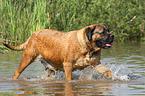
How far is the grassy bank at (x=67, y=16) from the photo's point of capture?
15.0 meters

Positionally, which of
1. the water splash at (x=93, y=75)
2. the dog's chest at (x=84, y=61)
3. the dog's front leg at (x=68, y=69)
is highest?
the dog's chest at (x=84, y=61)

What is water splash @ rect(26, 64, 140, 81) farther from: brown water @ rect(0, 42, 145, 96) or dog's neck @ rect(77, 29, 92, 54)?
dog's neck @ rect(77, 29, 92, 54)

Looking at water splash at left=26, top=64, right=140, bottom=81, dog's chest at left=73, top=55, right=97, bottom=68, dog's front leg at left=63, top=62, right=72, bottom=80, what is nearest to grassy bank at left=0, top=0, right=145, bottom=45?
water splash at left=26, top=64, right=140, bottom=81

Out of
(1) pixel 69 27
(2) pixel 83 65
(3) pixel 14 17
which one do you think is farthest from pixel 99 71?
(1) pixel 69 27

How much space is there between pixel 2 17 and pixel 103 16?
6.82 meters

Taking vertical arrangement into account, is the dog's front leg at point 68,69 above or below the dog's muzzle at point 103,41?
below

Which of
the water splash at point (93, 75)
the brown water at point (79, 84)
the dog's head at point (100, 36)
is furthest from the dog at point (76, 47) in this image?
the brown water at point (79, 84)

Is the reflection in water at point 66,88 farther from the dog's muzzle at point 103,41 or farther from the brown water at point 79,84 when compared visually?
the dog's muzzle at point 103,41

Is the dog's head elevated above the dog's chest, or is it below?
above

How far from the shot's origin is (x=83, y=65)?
8.02m

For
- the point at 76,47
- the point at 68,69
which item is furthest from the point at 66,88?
the point at 76,47

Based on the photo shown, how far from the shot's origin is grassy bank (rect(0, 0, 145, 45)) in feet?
49.3

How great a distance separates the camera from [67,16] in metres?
18.2

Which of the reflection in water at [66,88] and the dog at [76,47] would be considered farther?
the dog at [76,47]
